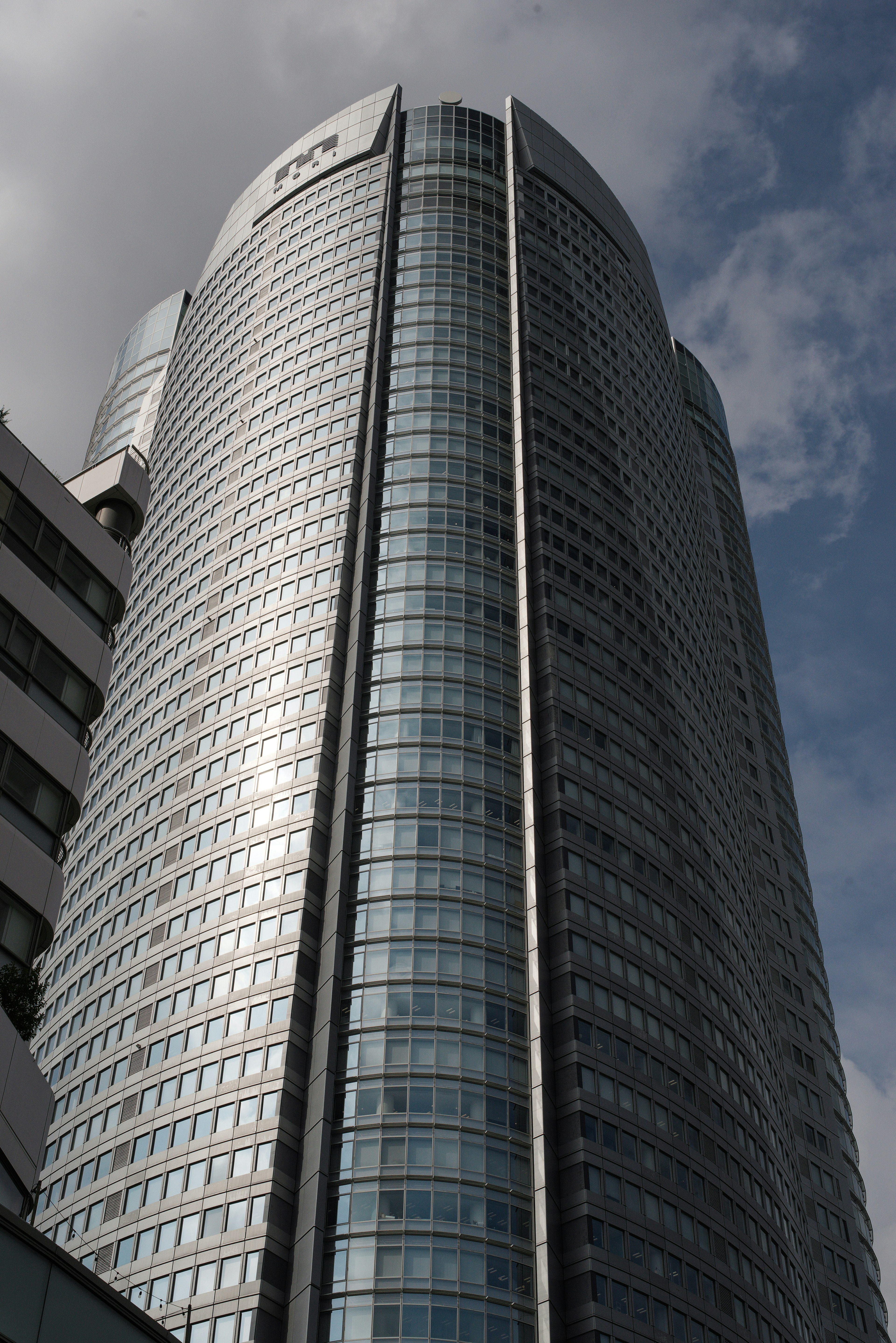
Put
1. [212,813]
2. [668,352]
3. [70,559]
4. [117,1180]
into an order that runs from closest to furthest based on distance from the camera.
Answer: [70,559], [117,1180], [212,813], [668,352]

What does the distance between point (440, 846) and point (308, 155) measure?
86.5 meters

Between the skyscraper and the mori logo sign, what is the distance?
0.74 meters

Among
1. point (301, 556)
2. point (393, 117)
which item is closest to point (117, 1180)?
point (301, 556)

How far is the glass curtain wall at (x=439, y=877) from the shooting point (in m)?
65.1

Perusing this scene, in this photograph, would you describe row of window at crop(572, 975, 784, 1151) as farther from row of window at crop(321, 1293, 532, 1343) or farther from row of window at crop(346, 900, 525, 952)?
row of window at crop(321, 1293, 532, 1343)

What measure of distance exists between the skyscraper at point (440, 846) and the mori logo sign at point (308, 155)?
740 millimetres

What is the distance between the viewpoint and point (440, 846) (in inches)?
3196

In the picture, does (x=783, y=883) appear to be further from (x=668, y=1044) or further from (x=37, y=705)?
(x=37, y=705)

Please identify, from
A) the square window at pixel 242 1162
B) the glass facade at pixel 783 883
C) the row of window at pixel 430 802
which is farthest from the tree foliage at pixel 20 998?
the glass facade at pixel 783 883

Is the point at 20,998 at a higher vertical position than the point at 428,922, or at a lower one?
lower

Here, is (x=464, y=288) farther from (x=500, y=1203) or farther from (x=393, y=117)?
(x=500, y=1203)

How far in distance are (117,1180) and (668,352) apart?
104 m

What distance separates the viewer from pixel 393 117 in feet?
445

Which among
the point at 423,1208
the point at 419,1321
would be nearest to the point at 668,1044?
the point at 423,1208
